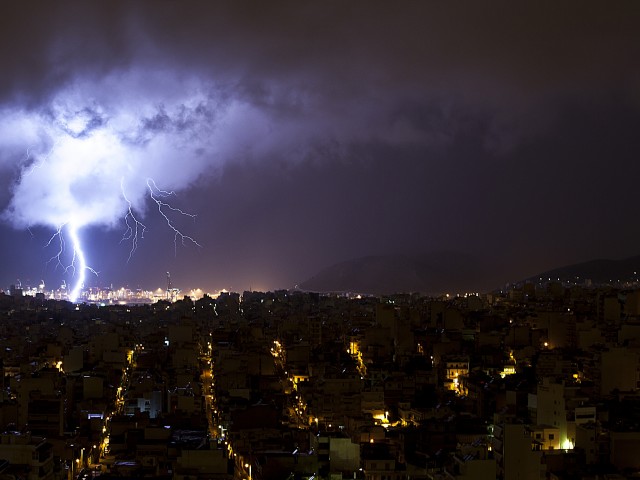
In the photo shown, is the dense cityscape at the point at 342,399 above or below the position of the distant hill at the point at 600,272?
below

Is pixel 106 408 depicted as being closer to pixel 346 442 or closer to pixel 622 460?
pixel 346 442

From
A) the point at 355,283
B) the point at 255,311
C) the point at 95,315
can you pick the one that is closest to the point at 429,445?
the point at 255,311

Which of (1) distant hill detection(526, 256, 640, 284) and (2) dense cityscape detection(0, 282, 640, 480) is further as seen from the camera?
(1) distant hill detection(526, 256, 640, 284)

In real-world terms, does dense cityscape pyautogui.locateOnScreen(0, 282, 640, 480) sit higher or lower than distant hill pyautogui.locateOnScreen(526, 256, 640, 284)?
lower

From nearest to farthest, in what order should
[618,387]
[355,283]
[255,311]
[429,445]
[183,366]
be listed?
[429,445], [618,387], [183,366], [255,311], [355,283]

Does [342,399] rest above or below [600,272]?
below
